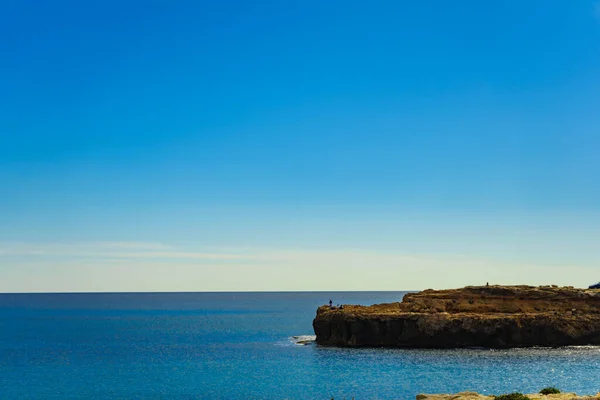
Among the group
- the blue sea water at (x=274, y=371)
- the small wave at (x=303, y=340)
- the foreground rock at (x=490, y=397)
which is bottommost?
the blue sea water at (x=274, y=371)

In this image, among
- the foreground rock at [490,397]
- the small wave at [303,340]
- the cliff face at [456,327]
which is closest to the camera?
the foreground rock at [490,397]

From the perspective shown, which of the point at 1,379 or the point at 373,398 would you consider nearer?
the point at 373,398

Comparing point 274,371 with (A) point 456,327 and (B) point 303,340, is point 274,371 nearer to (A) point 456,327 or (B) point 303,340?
(A) point 456,327

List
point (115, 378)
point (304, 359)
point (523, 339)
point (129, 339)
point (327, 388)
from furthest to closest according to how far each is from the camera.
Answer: point (129, 339), point (523, 339), point (304, 359), point (115, 378), point (327, 388)

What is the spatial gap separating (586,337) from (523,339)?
367 inches

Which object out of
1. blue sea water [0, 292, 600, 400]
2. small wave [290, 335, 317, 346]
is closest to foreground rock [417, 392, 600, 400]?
blue sea water [0, 292, 600, 400]

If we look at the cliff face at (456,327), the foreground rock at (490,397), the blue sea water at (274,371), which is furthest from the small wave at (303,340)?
the foreground rock at (490,397)

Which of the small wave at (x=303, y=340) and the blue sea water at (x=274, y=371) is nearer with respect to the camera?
the blue sea water at (x=274, y=371)

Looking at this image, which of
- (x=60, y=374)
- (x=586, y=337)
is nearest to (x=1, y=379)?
(x=60, y=374)

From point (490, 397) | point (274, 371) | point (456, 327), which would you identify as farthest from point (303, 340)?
point (490, 397)

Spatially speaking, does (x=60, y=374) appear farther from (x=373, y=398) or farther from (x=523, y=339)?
(x=523, y=339)

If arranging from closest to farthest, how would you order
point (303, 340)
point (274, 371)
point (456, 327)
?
point (274, 371)
point (456, 327)
point (303, 340)

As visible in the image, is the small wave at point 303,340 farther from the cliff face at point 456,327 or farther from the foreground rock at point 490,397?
the foreground rock at point 490,397

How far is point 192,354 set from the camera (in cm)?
8562
